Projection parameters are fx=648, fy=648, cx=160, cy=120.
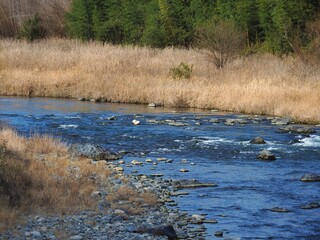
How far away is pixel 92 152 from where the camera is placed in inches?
649

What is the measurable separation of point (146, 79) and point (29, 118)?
879 centimetres

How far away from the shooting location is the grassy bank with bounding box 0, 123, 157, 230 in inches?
412

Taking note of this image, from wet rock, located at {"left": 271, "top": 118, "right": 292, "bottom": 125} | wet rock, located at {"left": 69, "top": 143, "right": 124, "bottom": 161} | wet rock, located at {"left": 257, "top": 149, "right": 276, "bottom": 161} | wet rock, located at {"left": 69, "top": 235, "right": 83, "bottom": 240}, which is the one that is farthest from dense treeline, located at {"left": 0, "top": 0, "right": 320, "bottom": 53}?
wet rock, located at {"left": 69, "top": 235, "right": 83, "bottom": 240}

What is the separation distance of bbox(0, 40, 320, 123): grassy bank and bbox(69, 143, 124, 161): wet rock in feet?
31.1

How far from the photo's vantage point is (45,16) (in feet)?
200

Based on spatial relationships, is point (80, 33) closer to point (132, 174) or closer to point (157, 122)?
point (157, 122)

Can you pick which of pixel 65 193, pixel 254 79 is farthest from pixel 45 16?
pixel 65 193

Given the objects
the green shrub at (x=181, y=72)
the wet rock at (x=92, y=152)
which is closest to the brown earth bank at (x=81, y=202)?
the wet rock at (x=92, y=152)

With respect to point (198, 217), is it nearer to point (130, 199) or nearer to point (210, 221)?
point (210, 221)

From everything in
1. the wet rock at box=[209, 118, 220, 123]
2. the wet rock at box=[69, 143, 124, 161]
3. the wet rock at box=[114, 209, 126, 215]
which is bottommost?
the wet rock at box=[209, 118, 220, 123]

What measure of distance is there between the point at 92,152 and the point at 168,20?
113ft

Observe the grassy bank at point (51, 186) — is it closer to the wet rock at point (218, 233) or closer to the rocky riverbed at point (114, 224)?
the rocky riverbed at point (114, 224)

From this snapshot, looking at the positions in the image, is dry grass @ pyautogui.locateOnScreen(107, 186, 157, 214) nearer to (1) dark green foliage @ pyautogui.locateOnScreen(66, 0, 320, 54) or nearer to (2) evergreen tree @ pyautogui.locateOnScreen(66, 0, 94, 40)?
(1) dark green foliage @ pyautogui.locateOnScreen(66, 0, 320, 54)

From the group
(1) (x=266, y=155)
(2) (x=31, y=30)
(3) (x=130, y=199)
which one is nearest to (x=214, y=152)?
(1) (x=266, y=155)
